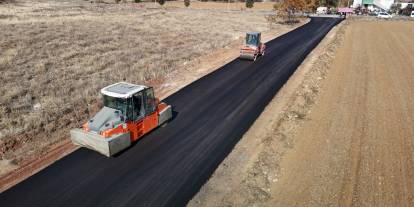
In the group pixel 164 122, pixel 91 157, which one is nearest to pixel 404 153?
pixel 164 122

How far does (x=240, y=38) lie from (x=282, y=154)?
3012 centimetres

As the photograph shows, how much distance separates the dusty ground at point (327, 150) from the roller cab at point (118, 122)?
3.90 m

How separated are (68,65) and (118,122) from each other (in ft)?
49.3

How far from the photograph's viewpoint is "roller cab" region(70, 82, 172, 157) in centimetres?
1274

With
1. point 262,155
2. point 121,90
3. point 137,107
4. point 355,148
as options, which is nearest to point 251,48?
point 355,148

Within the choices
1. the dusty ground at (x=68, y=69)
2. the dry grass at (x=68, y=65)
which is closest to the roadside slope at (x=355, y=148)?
the dusty ground at (x=68, y=69)

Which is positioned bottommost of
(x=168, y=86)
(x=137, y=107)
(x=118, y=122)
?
(x=168, y=86)

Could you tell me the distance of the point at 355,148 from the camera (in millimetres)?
14047

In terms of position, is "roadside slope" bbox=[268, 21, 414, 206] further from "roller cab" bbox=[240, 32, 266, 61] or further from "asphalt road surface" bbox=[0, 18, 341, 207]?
"roller cab" bbox=[240, 32, 266, 61]

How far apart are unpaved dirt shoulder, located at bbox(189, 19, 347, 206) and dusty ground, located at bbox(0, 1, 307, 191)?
6601 mm

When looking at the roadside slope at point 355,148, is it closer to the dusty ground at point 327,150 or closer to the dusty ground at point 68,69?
the dusty ground at point 327,150

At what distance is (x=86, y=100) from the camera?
19328mm

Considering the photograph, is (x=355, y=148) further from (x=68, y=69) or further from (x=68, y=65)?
(x=68, y=65)

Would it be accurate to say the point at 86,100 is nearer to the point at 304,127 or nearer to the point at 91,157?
the point at 91,157
